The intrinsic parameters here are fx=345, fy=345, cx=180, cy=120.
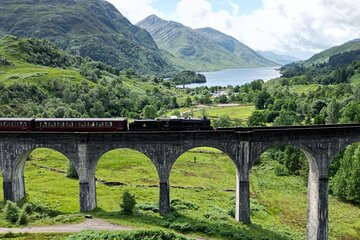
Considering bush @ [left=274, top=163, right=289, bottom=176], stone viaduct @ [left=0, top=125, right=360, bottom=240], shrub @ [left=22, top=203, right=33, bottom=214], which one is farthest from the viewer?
bush @ [left=274, top=163, right=289, bottom=176]

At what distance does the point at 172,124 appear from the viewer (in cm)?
4641

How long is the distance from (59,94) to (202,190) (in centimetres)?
8959

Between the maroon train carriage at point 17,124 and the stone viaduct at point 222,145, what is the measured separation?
283 cm

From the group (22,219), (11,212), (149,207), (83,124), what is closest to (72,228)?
→ (22,219)

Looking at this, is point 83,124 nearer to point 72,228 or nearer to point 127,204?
point 127,204

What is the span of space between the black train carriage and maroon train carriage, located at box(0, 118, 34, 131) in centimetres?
1517

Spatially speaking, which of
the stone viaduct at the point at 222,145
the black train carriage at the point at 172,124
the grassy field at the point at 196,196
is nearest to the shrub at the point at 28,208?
the grassy field at the point at 196,196

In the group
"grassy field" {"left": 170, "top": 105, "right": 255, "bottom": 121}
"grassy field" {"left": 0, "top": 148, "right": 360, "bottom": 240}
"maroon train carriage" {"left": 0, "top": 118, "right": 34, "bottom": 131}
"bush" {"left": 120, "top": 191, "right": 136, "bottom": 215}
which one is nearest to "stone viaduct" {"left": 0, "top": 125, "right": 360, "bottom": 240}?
"maroon train carriage" {"left": 0, "top": 118, "right": 34, "bottom": 131}

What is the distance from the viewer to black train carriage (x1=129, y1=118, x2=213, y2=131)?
46.3m

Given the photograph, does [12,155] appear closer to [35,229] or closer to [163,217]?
[35,229]

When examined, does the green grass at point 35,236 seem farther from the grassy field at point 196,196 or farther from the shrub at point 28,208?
the shrub at point 28,208

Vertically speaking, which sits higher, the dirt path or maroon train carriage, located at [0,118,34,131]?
maroon train carriage, located at [0,118,34,131]

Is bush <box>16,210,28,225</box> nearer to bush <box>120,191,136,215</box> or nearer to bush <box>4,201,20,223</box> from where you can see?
bush <box>4,201,20,223</box>

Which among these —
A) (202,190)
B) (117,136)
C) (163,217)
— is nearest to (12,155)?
(117,136)
